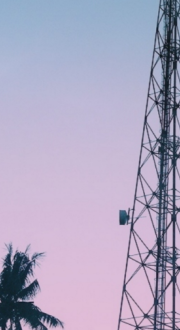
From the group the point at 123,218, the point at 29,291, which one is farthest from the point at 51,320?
the point at 123,218

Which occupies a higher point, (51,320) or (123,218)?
(123,218)

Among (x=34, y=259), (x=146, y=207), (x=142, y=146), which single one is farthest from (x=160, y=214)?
(x=34, y=259)

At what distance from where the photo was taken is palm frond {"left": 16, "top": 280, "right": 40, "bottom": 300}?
114 ft

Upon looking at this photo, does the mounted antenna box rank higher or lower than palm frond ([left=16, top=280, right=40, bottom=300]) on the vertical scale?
higher

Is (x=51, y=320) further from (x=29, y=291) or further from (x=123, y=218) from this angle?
(x=123, y=218)

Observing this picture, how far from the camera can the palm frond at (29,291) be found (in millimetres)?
34844

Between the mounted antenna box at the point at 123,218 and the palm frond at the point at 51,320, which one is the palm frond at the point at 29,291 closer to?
the palm frond at the point at 51,320

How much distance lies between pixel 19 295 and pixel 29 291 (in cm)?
62

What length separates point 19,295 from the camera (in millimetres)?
34750

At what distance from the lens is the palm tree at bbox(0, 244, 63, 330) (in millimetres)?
34094

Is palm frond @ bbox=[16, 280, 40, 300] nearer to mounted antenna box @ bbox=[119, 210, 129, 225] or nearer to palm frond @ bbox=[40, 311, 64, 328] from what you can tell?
palm frond @ bbox=[40, 311, 64, 328]

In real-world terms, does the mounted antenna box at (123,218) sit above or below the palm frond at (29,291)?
above

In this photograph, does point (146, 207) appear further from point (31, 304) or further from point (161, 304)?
point (31, 304)

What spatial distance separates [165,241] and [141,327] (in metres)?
4.20
